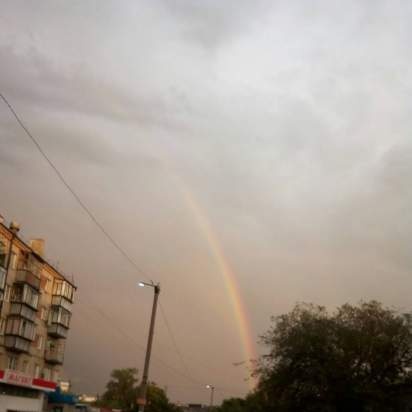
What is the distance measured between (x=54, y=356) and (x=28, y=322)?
10187 mm

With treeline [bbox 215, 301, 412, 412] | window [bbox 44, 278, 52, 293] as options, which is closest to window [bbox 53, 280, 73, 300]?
window [bbox 44, 278, 52, 293]

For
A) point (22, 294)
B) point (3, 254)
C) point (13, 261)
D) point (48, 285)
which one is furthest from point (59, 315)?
point (3, 254)

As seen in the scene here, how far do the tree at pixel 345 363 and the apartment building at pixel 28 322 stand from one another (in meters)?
26.9

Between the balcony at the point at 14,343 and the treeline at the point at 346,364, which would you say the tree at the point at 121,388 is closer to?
the balcony at the point at 14,343

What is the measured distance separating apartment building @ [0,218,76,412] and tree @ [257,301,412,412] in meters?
26.9

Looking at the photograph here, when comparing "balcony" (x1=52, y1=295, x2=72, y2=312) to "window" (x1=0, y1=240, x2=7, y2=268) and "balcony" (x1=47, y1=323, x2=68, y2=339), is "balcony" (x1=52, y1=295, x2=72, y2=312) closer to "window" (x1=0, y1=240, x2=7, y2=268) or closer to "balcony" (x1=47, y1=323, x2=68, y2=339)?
"balcony" (x1=47, y1=323, x2=68, y2=339)

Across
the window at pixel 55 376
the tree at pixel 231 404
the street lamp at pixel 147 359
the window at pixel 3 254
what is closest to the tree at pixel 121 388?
the tree at pixel 231 404

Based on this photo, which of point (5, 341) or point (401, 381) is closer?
point (401, 381)

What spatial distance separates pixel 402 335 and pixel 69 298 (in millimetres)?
49276

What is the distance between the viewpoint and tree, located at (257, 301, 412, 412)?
43562 millimetres

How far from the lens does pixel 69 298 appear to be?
8156 centimetres

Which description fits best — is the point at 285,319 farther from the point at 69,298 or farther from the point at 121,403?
the point at 121,403

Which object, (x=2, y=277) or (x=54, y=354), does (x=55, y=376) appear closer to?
(x=54, y=354)

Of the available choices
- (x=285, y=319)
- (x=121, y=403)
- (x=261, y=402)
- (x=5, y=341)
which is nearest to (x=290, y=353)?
(x=285, y=319)
